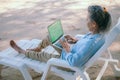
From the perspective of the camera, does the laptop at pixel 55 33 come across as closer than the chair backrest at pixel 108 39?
No

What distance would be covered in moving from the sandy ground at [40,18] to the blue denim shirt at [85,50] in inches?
42.5

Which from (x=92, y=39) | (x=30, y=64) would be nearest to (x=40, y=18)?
(x=30, y=64)

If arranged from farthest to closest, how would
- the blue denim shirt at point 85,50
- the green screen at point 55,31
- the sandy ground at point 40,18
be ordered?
the sandy ground at point 40,18 < the green screen at point 55,31 < the blue denim shirt at point 85,50

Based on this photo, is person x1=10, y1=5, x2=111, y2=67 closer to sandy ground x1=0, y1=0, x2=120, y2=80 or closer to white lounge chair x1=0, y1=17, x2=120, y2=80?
white lounge chair x1=0, y1=17, x2=120, y2=80

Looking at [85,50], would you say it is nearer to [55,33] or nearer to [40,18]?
[55,33]

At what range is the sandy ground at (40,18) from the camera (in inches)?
183

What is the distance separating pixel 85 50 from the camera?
2.85 meters

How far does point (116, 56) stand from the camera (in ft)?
15.1

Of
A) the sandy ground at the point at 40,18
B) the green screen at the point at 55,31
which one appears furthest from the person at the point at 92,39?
the sandy ground at the point at 40,18

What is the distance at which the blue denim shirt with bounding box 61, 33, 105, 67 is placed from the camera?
2.84 meters

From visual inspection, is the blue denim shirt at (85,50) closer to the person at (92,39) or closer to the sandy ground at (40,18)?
the person at (92,39)

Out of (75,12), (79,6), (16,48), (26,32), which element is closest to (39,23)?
(26,32)

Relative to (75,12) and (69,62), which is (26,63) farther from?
(75,12)

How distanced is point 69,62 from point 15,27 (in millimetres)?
3965
